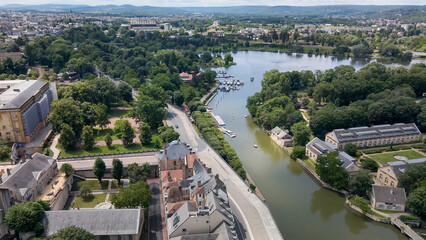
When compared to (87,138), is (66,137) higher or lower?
higher

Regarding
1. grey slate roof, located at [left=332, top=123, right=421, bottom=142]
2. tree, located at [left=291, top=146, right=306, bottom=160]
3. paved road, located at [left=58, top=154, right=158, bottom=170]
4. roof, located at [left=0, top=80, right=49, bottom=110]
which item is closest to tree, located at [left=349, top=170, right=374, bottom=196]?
tree, located at [left=291, top=146, right=306, bottom=160]

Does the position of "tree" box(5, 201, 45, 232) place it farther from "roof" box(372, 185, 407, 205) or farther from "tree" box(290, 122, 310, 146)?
"tree" box(290, 122, 310, 146)

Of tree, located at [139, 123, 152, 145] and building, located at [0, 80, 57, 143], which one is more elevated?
building, located at [0, 80, 57, 143]

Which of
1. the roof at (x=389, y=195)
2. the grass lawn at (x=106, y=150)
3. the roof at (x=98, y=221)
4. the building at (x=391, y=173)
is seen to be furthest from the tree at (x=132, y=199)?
the building at (x=391, y=173)

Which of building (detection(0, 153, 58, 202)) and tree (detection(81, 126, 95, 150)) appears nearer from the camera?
building (detection(0, 153, 58, 202))

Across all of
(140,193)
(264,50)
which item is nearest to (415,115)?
(140,193)

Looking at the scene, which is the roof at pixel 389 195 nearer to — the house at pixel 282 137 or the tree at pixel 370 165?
the tree at pixel 370 165

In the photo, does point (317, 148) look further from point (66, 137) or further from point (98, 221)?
point (66, 137)

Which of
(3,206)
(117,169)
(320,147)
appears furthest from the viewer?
(320,147)

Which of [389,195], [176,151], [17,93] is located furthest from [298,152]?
[17,93]
